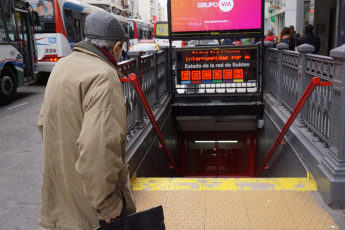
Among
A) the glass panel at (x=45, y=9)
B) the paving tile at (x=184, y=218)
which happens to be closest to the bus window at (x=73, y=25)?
the glass panel at (x=45, y=9)

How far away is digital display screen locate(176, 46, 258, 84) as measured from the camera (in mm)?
8148

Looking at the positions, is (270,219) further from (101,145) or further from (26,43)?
(26,43)

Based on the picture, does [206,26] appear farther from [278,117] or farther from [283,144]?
[283,144]

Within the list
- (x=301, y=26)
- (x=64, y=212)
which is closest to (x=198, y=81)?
(x=64, y=212)

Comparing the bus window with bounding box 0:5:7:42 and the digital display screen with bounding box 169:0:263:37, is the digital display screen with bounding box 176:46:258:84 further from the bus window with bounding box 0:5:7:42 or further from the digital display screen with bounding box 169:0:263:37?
the bus window with bounding box 0:5:7:42

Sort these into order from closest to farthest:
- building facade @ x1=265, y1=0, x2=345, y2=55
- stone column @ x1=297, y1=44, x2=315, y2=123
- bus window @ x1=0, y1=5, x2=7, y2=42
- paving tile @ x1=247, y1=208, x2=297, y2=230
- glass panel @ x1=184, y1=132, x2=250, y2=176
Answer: paving tile @ x1=247, y1=208, x2=297, y2=230 → stone column @ x1=297, y1=44, x2=315, y2=123 → bus window @ x1=0, y1=5, x2=7, y2=42 → glass panel @ x1=184, y1=132, x2=250, y2=176 → building facade @ x1=265, y1=0, x2=345, y2=55

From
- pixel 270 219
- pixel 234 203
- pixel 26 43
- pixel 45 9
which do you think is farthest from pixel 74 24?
pixel 270 219

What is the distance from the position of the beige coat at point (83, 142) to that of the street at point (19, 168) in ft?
5.89

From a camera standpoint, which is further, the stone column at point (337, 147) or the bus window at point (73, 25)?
the bus window at point (73, 25)

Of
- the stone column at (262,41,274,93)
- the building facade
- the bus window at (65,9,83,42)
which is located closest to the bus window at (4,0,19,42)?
the bus window at (65,9,83,42)

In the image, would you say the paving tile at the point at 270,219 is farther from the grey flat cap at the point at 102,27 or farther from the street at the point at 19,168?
the grey flat cap at the point at 102,27

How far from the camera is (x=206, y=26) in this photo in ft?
26.9

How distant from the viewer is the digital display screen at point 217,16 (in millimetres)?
8062

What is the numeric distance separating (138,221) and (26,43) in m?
12.0
